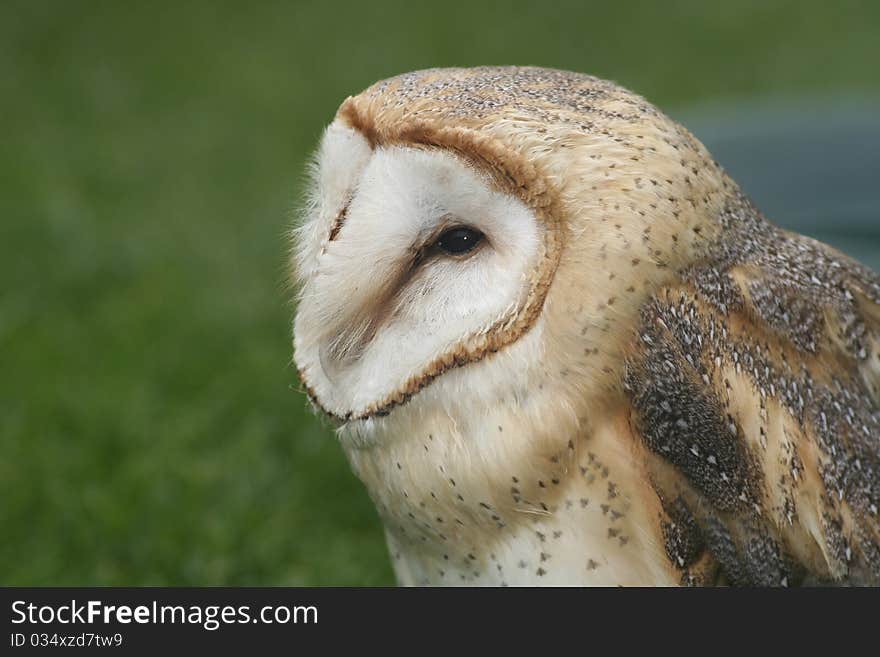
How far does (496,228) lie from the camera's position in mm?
1235

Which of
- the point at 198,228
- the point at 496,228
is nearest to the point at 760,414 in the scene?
the point at 496,228

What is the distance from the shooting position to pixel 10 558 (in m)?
2.21

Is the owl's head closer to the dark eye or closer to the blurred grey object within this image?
the dark eye

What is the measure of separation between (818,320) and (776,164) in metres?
1.53

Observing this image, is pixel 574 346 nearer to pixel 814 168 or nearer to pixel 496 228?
pixel 496 228

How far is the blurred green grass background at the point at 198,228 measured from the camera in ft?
7.63

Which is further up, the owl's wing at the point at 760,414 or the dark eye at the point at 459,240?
the dark eye at the point at 459,240

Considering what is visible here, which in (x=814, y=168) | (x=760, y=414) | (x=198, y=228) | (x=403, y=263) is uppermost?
(x=403, y=263)

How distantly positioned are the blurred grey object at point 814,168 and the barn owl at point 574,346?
1.21 meters

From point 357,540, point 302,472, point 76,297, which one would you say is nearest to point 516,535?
point 357,540

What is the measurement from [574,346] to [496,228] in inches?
6.3

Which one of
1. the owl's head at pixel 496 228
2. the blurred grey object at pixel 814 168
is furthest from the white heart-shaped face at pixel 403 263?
the blurred grey object at pixel 814 168

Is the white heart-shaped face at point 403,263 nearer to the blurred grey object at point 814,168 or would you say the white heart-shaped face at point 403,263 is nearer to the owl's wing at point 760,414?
the owl's wing at point 760,414

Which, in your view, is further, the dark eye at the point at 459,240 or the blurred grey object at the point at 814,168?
the blurred grey object at the point at 814,168
